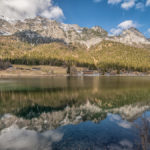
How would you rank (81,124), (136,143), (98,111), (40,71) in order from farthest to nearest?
(40,71)
(98,111)
(81,124)
(136,143)

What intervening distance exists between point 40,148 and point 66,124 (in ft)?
24.6

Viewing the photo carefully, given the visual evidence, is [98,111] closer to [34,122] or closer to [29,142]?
[34,122]

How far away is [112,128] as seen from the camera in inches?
771

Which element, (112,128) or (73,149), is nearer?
(73,149)

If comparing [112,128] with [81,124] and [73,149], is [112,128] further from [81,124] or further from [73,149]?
[73,149]

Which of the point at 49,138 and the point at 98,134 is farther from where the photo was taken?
the point at 98,134

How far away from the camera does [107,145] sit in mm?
14438

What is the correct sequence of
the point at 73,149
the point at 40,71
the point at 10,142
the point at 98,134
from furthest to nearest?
the point at 40,71, the point at 98,134, the point at 10,142, the point at 73,149

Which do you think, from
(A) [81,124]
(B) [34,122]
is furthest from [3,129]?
(A) [81,124]

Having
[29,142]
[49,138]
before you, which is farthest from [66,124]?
[29,142]

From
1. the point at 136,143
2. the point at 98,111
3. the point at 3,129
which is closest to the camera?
the point at 136,143

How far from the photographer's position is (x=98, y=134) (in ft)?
57.5

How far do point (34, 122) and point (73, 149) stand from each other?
1079 cm

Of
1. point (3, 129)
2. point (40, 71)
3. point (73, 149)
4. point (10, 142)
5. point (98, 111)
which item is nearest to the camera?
point (73, 149)
